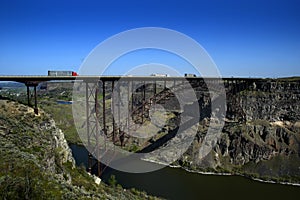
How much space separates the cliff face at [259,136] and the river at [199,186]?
1887mm

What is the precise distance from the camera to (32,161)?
25.3 ft

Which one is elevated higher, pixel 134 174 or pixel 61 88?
pixel 61 88

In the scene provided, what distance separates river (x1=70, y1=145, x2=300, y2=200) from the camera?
2258 cm

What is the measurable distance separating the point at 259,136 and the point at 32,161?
29.8 metres

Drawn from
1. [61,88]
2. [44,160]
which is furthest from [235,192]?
[61,88]

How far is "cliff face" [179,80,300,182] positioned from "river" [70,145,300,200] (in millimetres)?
1887

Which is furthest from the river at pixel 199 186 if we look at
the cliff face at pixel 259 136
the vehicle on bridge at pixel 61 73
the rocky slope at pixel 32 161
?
the rocky slope at pixel 32 161

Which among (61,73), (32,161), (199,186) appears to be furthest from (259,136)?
(32,161)

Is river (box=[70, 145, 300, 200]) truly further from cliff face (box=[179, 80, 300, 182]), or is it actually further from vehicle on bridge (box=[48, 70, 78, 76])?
vehicle on bridge (box=[48, 70, 78, 76])

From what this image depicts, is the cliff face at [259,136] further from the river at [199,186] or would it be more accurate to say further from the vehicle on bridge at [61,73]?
the vehicle on bridge at [61,73]

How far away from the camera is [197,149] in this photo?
30578 mm

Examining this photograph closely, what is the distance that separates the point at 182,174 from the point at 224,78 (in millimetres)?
12219

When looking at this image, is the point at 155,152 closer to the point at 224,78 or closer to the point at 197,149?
the point at 197,149

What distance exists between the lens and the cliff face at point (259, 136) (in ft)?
94.5
